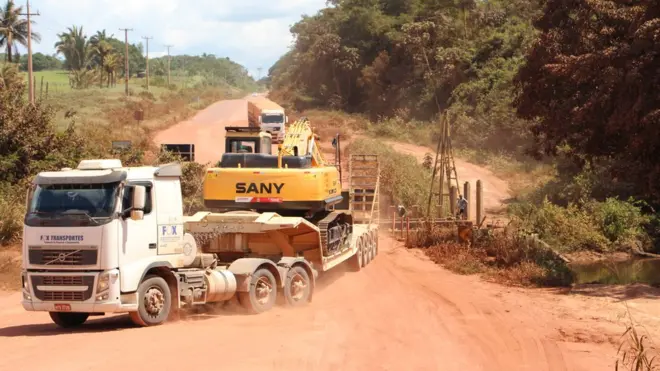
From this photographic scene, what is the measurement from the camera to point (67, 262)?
13047mm

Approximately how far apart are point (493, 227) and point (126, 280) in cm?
1583

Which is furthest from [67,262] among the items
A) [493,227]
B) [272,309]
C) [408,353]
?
[493,227]

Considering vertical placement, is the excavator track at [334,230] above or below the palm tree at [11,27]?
below

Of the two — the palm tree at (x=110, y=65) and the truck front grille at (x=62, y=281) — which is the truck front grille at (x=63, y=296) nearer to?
the truck front grille at (x=62, y=281)

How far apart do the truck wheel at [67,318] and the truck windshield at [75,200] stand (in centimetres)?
197

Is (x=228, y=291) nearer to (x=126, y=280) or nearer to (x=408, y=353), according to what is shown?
(x=126, y=280)

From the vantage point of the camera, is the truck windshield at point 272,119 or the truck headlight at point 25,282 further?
the truck windshield at point 272,119

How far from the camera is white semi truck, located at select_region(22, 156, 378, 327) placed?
42.6 feet

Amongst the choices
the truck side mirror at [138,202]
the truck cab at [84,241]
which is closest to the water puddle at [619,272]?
the truck side mirror at [138,202]

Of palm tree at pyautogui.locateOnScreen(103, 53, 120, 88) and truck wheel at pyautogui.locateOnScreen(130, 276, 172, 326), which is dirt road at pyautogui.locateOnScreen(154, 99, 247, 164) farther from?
truck wheel at pyautogui.locateOnScreen(130, 276, 172, 326)

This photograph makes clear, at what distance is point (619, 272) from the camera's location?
26.1 m

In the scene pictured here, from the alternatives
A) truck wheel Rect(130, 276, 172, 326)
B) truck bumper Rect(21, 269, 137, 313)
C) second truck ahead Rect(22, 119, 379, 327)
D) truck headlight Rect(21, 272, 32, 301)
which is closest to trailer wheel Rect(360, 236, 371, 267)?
second truck ahead Rect(22, 119, 379, 327)

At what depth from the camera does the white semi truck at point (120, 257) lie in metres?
13.0

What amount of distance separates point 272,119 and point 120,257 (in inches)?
1639
